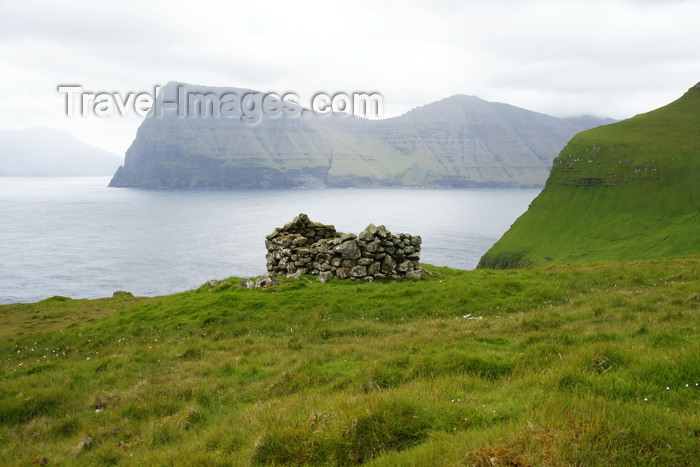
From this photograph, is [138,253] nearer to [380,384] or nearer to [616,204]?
[380,384]

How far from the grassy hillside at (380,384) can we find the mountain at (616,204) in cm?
11474

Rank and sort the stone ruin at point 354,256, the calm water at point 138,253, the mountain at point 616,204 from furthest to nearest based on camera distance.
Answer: the mountain at point 616,204 → the calm water at point 138,253 → the stone ruin at point 354,256

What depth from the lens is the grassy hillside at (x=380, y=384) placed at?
564 cm

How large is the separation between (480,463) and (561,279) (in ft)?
80.1

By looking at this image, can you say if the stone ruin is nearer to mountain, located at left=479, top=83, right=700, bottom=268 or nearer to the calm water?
the calm water

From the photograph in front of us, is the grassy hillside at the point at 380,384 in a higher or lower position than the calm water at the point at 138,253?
higher

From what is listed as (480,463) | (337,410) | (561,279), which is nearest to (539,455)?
(480,463)

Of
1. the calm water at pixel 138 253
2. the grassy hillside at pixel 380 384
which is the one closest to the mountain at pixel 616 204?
the calm water at pixel 138 253

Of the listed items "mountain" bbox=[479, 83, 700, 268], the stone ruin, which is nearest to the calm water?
"mountain" bbox=[479, 83, 700, 268]

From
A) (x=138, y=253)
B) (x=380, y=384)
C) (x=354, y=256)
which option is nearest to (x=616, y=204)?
(x=354, y=256)

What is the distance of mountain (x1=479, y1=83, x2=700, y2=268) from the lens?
12769 centimetres

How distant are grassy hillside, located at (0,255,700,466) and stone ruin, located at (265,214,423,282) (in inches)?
217

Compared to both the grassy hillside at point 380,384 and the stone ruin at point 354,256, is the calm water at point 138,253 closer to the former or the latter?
the stone ruin at point 354,256

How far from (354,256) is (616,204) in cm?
16412
